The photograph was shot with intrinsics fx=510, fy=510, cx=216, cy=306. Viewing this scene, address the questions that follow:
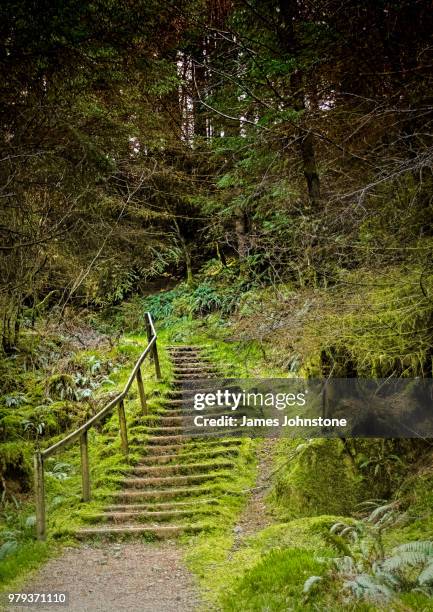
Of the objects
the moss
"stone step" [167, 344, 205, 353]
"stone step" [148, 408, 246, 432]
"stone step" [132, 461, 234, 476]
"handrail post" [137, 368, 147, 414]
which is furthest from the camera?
"stone step" [167, 344, 205, 353]

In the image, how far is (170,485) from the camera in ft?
24.3

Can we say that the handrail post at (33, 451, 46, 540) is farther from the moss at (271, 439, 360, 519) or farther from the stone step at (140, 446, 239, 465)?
the moss at (271, 439, 360, 519)

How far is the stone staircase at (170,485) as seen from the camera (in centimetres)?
628

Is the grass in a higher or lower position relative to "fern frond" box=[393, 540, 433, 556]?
lower

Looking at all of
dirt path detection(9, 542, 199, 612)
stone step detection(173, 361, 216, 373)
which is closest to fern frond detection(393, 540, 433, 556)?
dirt path detection(9, 542, 199, 612)

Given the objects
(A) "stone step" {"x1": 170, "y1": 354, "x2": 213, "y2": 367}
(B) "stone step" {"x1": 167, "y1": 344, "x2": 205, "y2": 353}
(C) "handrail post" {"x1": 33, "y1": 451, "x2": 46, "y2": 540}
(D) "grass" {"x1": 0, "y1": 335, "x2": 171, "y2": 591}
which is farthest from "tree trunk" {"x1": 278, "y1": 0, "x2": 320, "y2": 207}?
(B) "stone step" {"x1": 167, "y1": 344, "x2": 205, "y2": 353}

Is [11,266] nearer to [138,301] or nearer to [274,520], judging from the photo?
[274,520]

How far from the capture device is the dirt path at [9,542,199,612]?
165 inches

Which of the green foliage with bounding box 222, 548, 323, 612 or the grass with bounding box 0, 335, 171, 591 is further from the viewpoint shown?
the grass with bounding box 0, 335, 171, 591

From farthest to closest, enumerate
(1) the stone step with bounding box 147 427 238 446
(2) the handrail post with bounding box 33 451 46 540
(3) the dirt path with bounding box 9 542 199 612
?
(1) the stone step with bounding box 147 427 238 446
(2) the handrail post with bounding box 33 451 46 540
(3) the dirt path with bounding box 9 542 199 612

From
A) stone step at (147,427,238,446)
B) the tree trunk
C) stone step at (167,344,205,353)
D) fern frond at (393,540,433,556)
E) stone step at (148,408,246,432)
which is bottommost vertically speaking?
stone step at (147,427,238,446)

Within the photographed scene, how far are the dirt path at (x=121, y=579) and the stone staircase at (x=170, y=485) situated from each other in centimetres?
42

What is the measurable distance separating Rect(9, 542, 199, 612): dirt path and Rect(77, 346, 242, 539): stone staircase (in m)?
0.42

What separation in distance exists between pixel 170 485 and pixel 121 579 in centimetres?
256
